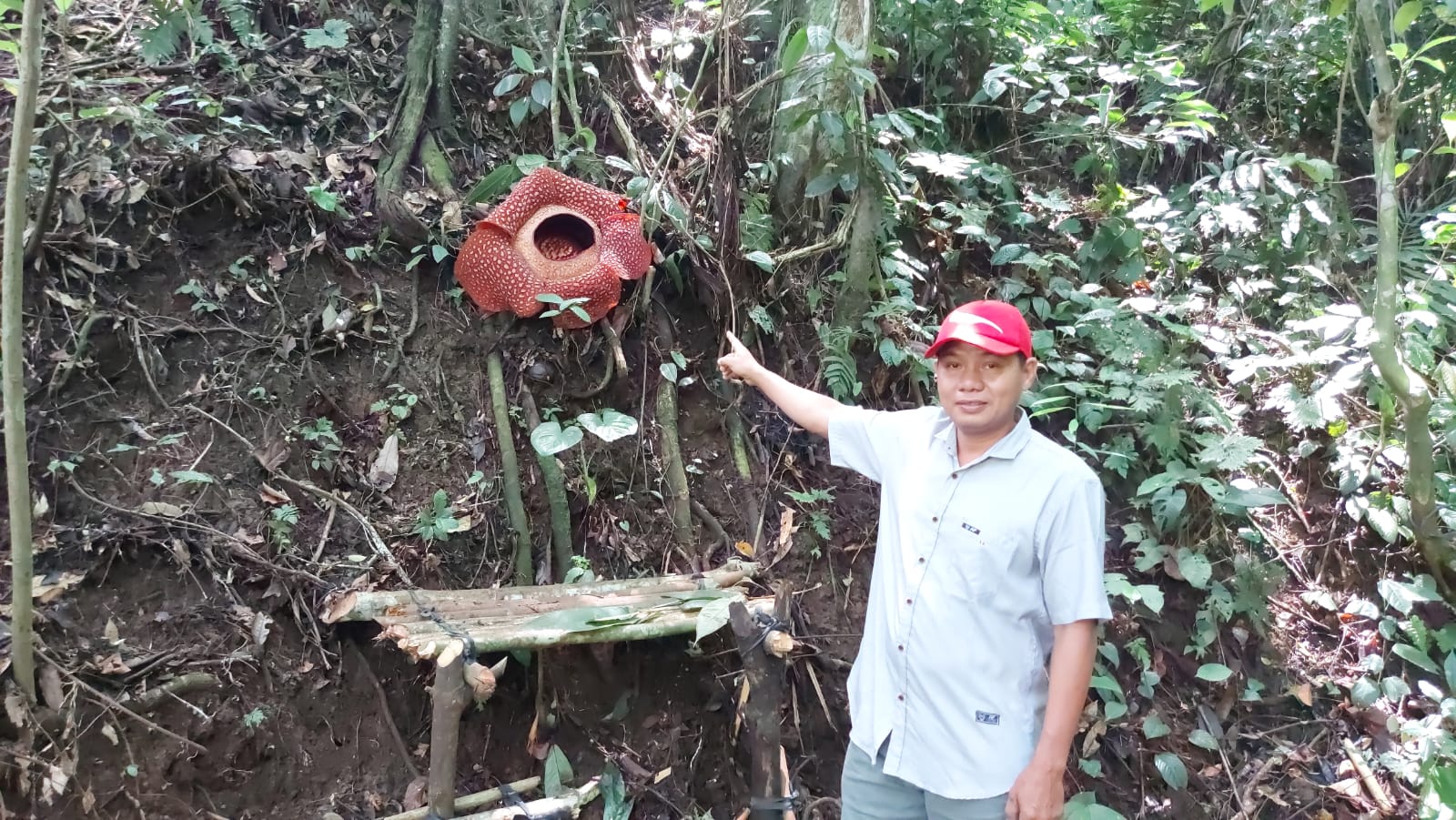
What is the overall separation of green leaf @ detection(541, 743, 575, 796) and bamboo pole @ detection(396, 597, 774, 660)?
0.66m

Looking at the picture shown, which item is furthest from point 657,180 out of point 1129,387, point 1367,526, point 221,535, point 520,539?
point 1367,526

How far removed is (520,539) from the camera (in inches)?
134

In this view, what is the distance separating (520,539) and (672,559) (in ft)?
2.17

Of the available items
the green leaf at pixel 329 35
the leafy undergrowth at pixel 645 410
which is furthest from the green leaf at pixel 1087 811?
the green leaf at pixel 329 35

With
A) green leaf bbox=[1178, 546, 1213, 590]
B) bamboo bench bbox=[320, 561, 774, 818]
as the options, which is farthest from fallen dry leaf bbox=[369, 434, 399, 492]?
green leaf bbox=[1178, 546, 1213, 590]

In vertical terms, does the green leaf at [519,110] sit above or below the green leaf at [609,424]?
above

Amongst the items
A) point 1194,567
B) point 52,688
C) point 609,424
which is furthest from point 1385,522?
point 52,688

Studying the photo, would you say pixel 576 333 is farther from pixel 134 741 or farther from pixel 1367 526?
pixel 1367 526

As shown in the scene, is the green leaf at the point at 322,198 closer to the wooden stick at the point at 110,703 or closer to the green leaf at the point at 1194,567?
the wooden stick at the point at 110,703

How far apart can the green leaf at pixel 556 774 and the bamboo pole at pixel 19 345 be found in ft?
5.26

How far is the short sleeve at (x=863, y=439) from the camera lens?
223 centimetres

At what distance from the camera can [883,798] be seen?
209 cm

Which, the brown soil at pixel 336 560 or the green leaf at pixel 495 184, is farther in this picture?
the green leaf at pixel 495 184

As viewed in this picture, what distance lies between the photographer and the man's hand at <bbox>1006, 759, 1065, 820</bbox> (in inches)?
71.1
